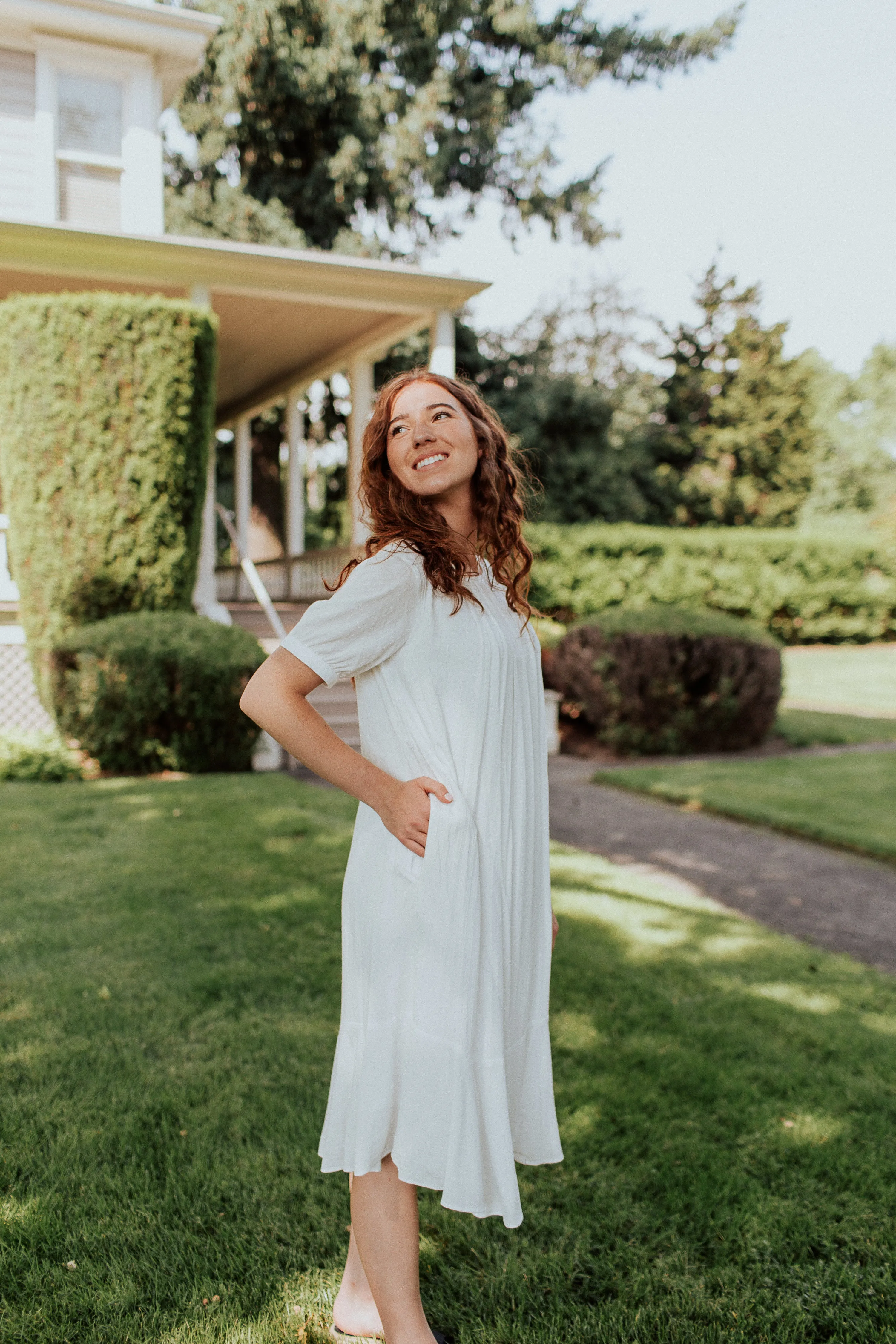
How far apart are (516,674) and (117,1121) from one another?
5.89 ft

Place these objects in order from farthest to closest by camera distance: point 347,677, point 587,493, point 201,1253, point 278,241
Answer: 1. point 587,493
2. point 278,241
3. point 201,1253
4. point 347,677

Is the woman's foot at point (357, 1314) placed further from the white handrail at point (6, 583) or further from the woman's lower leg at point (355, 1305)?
the white handrail at point (6, 583)

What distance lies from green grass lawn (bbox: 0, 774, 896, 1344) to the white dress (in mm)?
603

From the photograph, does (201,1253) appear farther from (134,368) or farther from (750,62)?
(750,62)

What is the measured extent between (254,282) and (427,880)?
945cm

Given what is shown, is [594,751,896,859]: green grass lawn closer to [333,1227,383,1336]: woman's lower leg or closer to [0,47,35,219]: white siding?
[333,1227,383,1336]: woman's lower leg

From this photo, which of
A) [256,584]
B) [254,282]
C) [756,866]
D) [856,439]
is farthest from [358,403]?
[856,439]

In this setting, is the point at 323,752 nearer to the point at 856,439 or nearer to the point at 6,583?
the point at 6,583

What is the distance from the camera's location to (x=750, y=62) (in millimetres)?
19547

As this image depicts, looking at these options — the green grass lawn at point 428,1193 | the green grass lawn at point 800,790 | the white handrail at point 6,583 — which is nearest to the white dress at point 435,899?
the green grass lawn at point 428,1193

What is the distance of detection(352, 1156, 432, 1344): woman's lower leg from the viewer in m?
1.63

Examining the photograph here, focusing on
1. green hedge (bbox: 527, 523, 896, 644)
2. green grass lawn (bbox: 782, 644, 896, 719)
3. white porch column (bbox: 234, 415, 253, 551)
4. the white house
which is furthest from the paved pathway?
white porch column (bbox: 234, 415, 253, 551)

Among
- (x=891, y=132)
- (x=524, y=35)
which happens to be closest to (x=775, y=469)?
(x=524, y=35)

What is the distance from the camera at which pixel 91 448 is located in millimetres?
7832
